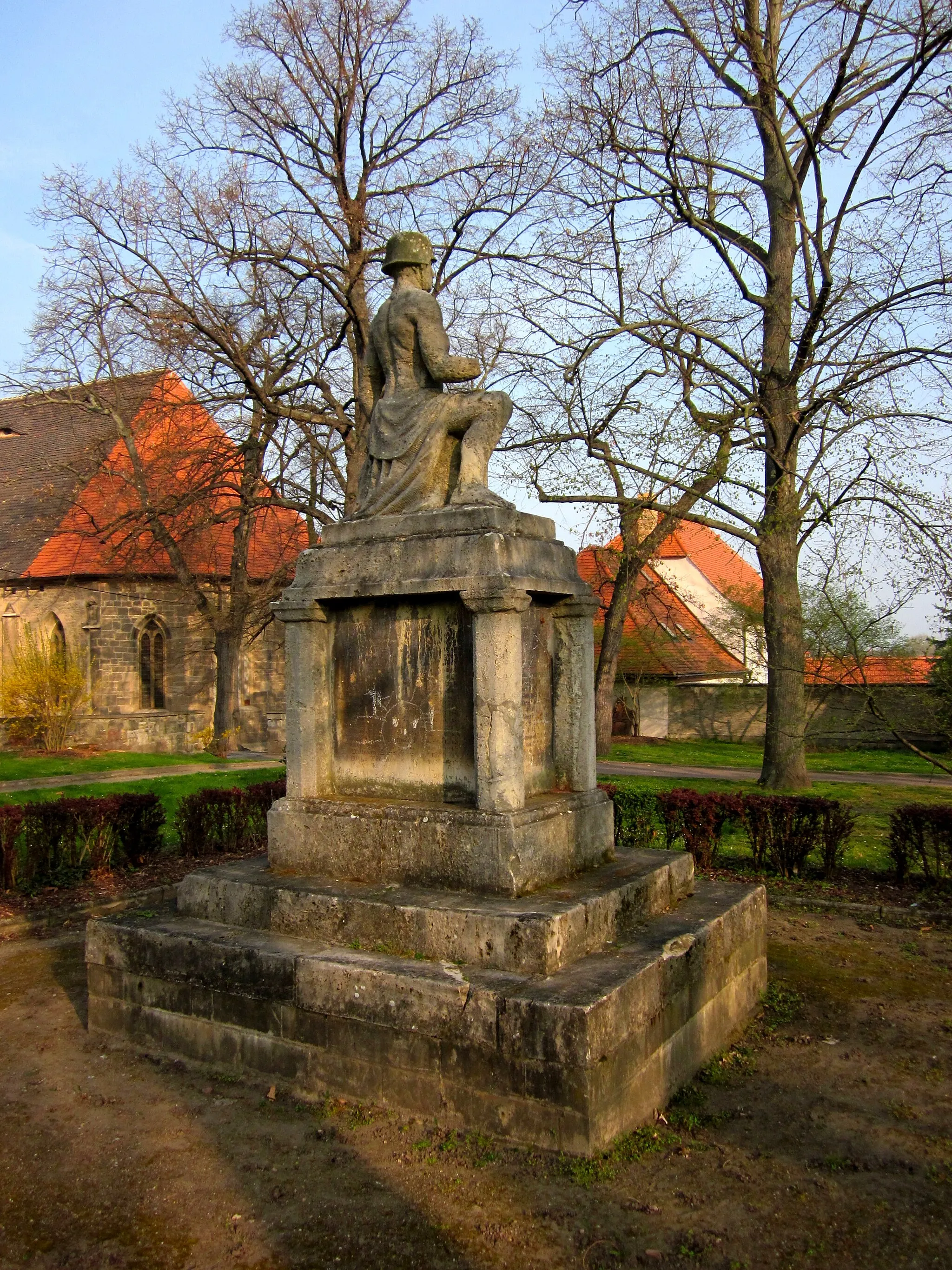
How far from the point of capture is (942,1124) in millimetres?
4367

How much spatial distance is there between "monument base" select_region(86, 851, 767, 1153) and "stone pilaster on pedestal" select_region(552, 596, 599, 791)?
0.62 m

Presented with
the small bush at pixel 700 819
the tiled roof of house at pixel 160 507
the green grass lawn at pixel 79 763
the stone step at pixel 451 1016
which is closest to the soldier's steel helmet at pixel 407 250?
the stone step at pixel 451 1016

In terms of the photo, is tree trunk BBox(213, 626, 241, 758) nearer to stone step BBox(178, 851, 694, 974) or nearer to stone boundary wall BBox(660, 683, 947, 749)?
stone boundary wall BBox(660, 683, 947, 749)

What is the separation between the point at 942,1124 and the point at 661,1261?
178 centimetres

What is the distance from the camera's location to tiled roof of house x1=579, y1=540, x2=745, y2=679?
28406 millimetres

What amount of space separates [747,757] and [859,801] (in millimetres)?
9057

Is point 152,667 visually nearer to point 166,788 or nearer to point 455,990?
point 166,788

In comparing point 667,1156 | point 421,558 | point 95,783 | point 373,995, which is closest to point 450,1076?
point 373,995

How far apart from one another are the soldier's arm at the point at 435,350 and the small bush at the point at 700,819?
17.3 feet

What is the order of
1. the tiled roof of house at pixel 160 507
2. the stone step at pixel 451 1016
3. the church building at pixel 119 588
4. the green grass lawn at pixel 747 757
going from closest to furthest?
the stone step at pixel 451 1016 → the tiled roof of house at pixel 160 507 → the green grass lawn at pixel 747 757 → the church building at pixel 119 588

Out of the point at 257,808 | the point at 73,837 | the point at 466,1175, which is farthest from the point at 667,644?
the point at 466,1175

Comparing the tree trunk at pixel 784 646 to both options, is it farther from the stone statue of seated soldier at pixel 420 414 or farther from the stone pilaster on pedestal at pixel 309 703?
the stone pilaster on pedestal at pixel 309 703

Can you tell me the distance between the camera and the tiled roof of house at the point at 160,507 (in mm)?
19469

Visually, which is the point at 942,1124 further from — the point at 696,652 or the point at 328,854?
the point at 696,652
